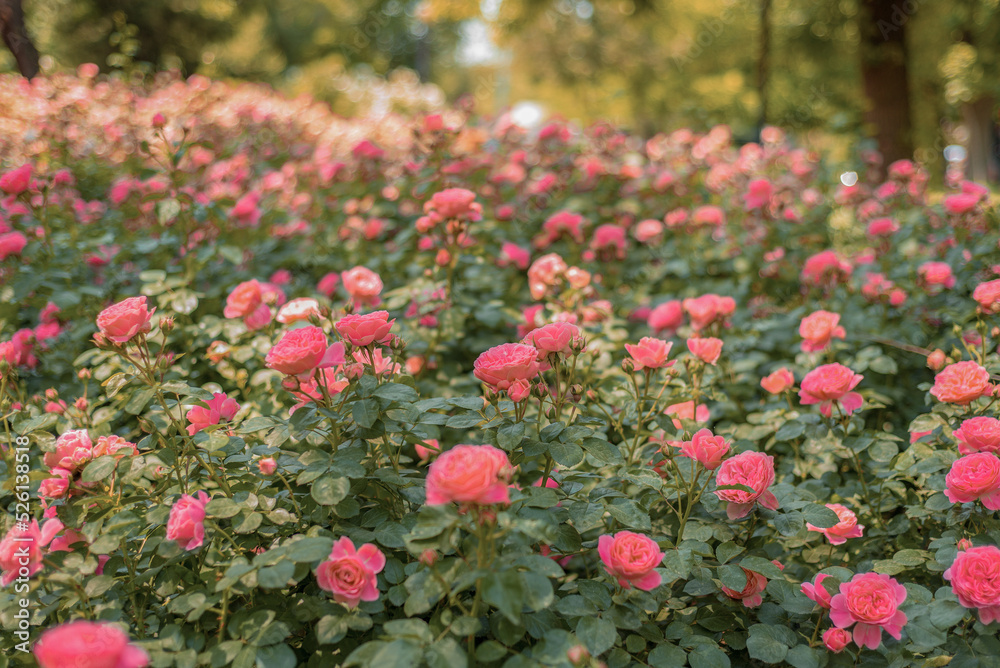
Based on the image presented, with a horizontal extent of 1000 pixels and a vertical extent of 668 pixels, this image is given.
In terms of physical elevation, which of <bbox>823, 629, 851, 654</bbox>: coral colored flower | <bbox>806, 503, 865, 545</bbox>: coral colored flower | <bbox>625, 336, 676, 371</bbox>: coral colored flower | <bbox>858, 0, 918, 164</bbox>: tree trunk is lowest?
<bbox>823, 629, 851, 654</bbox>: coral colored flower

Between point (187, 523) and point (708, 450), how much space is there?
1.00 meters

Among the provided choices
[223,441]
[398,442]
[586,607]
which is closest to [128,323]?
[223,441]

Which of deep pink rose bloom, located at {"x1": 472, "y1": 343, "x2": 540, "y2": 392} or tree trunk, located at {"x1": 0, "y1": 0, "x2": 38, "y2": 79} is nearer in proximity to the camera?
deep pink rose bloom, located at {"x1": 472, "y1": 343, "x2": 540, "y2": 392}

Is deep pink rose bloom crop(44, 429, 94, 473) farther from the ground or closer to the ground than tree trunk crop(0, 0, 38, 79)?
closer to the ground

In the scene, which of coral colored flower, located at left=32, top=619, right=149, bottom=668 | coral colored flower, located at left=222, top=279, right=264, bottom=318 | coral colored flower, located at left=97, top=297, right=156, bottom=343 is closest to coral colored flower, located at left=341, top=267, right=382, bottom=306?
coral colored flower, located at left=222, top=279, right=264, bottom=318

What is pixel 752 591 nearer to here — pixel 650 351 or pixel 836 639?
pixel 836 639

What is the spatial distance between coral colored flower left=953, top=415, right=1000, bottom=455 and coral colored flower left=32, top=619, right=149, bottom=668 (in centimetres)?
159

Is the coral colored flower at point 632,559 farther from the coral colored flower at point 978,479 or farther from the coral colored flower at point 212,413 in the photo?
the coral colored flower at point 212,413

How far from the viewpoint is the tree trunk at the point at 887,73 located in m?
5.93

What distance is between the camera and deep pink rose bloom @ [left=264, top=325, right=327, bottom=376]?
1.13 meters

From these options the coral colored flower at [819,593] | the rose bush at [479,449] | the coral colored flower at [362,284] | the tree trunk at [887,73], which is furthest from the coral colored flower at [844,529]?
the tree trunk at [887,73]

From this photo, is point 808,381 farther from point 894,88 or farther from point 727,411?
point 894,88

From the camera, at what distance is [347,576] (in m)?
1.07

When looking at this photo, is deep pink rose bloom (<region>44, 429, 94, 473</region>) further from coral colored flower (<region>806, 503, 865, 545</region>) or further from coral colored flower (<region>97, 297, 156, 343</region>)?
coral colored flower (<region>806, 503, 865, 545</region>)
